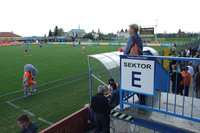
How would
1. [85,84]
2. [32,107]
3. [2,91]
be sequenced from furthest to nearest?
1. [85,84]
2. [2,91]
3. [32,107]

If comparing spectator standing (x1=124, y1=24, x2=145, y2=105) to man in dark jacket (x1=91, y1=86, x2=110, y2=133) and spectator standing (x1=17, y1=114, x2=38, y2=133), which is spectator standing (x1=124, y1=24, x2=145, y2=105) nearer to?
man in dark jacket (x1=91, y1=86, x2=110, y2=133)

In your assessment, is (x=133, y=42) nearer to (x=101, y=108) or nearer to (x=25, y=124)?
(x=101, y=108)

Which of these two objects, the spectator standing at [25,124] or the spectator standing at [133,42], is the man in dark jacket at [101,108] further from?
the spectator standing at [25,124]

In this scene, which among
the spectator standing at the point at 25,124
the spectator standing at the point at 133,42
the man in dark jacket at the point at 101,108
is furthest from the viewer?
the man in dark jacket at the point at 101,108

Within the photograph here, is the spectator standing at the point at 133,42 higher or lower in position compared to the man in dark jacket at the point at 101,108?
higher

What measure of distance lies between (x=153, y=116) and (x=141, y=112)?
0.30 m

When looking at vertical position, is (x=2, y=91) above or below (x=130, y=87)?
below

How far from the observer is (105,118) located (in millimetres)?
4617

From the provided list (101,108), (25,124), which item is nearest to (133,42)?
(101,108)

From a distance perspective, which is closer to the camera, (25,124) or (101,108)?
(25,124)

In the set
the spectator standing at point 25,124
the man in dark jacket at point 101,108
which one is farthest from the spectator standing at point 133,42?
the spectator standing at point 25,124

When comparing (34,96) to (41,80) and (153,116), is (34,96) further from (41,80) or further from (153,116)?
(153,116)

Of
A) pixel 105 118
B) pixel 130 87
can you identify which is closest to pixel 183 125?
pixel 130 87

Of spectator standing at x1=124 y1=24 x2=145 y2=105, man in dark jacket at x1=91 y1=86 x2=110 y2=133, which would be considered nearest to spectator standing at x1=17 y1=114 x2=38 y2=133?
man in dark jacket at x1=91 y1=86 x2=110 y2=133
